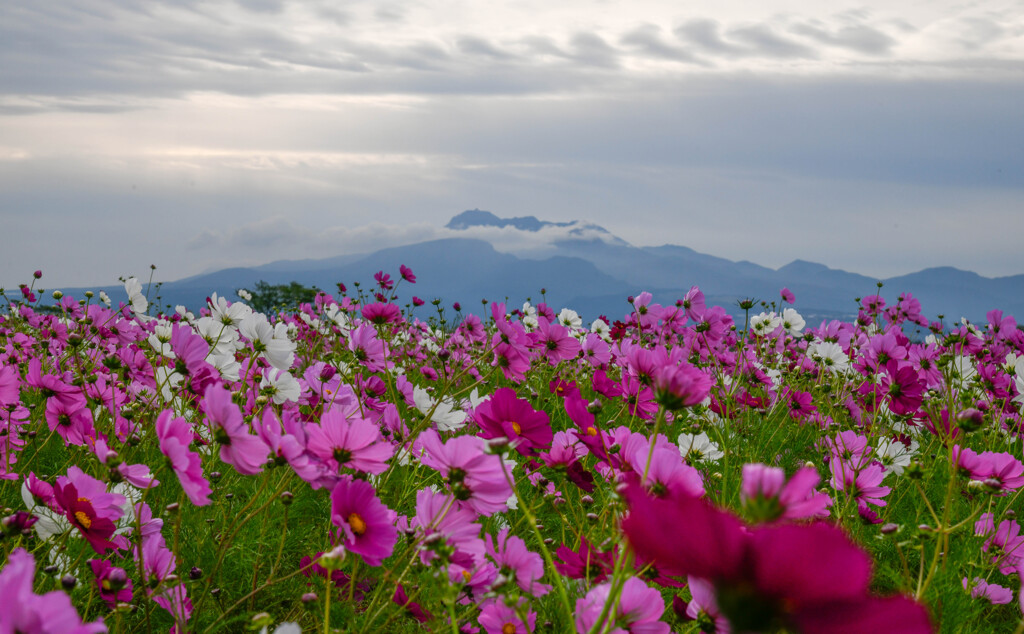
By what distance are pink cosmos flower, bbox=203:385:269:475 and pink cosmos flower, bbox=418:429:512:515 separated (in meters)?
0.22

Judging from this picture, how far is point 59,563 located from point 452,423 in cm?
76

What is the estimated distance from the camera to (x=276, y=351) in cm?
167

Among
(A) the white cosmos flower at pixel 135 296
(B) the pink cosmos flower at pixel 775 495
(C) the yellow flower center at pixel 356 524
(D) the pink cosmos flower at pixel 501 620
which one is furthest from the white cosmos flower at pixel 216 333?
(B) the pink cosmos flower at pixel 775 495

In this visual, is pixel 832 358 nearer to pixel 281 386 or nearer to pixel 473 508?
pixel 281 386

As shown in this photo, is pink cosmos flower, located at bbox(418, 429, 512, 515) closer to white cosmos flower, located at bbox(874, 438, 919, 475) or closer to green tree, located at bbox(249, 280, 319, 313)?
white cosmos flower, located at bbox(874, 438, 919, 475)

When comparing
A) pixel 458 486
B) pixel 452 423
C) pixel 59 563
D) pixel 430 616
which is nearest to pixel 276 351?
pixel 452 423

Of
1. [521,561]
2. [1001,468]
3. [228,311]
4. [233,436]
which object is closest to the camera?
[233,436]

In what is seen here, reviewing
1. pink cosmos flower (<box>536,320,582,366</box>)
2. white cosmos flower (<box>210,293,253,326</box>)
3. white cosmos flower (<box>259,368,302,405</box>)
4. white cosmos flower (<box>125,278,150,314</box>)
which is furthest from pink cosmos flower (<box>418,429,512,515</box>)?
white cosmos flower (<box>125,278,150,314</box>)

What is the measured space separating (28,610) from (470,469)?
1.90 feet

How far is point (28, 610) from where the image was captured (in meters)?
0.41

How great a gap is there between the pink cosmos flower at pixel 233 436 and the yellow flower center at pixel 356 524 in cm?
15

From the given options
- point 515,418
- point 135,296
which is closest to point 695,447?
point 515,418

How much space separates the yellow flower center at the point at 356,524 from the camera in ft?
3.02

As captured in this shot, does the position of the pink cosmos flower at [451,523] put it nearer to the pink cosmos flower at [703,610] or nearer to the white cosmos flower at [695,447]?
the pink cosmos flower at [703,610]
